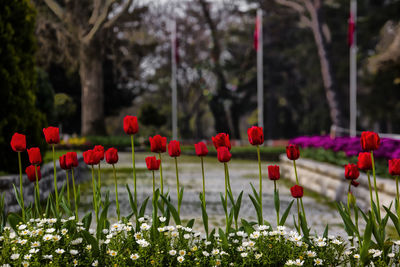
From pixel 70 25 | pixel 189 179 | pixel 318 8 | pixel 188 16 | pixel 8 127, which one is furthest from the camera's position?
pixel 188 16

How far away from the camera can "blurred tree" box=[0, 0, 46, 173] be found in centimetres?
638

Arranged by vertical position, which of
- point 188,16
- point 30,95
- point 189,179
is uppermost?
point 188,16

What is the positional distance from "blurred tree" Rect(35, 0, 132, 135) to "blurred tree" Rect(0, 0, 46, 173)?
1330 centimetres

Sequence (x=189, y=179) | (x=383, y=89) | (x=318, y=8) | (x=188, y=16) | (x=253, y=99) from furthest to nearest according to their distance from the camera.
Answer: (x=253, y=99) → (x=188, y=16) → (x=383, y=89) → (x=318, y=8) → (x=189, y=179)

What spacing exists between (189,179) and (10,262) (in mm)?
8332

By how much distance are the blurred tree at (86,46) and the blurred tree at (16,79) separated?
13299 millimetres

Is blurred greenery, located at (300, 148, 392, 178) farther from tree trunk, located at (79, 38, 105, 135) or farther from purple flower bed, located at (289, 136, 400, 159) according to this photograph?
tree trunk, located at (79, 38, 105, 135)

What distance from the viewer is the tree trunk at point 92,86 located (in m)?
22.5

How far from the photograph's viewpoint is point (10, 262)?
9.80ft

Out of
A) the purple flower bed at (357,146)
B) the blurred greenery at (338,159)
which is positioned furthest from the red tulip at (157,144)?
the purple flower bed at (357,146)

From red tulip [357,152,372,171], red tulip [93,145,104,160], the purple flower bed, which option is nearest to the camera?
red tulip [357,152,372,171]

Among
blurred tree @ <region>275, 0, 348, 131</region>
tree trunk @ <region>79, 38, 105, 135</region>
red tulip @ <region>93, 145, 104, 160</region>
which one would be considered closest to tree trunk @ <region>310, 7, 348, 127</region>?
blurred tree @ <region>275, 0, 348, 131</region>

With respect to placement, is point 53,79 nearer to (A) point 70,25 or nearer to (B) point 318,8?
(A) point 70,25

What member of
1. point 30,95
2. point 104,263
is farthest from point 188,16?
point 104,263
